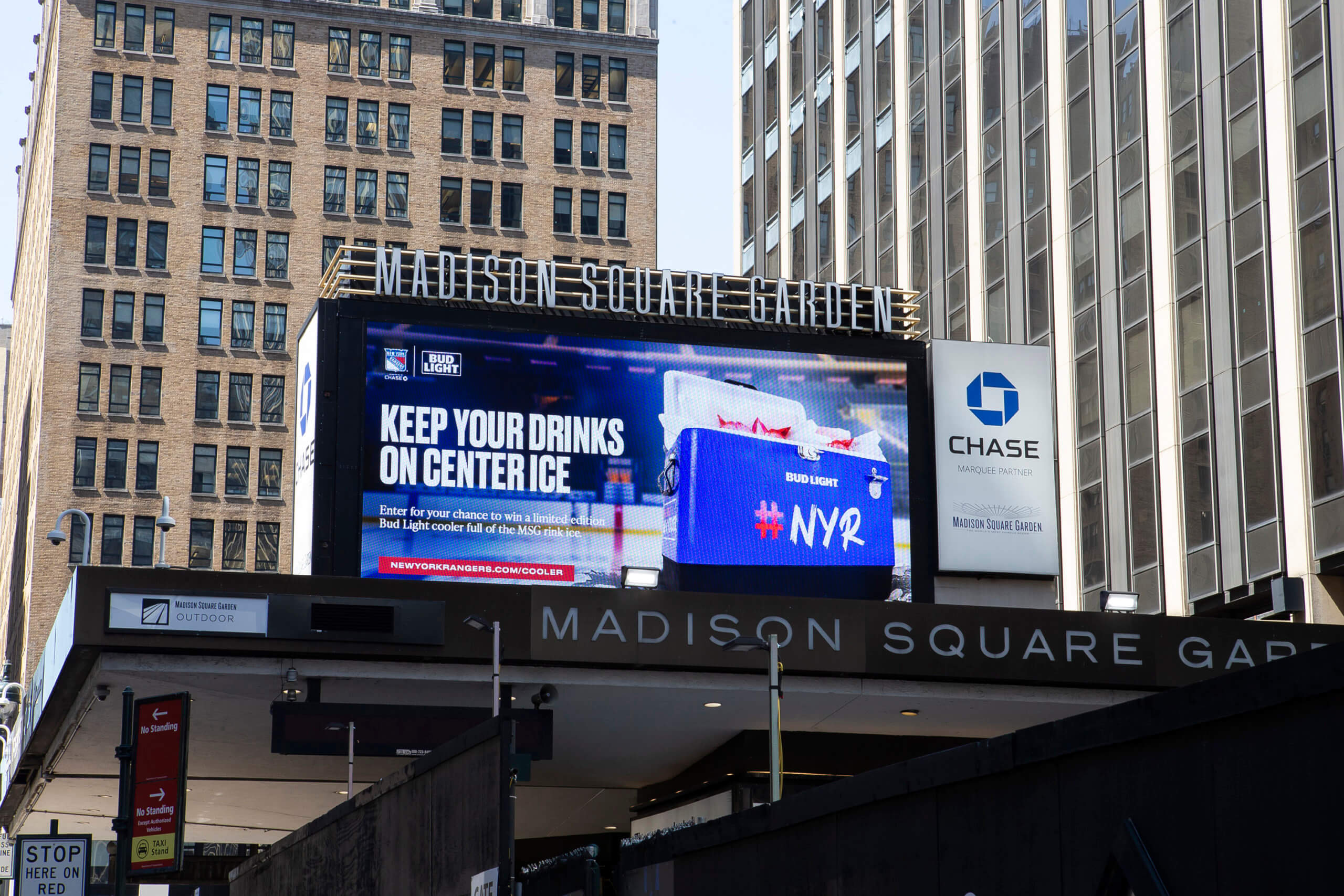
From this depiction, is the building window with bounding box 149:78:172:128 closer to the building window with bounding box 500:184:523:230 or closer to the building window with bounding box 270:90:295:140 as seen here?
the building window with bounding box 270:90:295:140

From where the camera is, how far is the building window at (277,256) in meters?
101

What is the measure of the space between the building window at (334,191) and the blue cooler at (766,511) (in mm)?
73415

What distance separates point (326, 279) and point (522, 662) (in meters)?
10.4

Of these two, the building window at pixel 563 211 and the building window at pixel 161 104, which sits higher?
the building window at pixel 161 104

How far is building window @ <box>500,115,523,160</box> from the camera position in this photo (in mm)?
104750

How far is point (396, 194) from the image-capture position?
4048 inches

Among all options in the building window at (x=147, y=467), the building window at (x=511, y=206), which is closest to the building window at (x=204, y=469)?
the building window at (x=147, y=467)

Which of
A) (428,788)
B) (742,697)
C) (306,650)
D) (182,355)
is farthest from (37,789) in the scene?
(182,355)

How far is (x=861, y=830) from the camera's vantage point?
10242 millimetres

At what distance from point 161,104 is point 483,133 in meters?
18.3

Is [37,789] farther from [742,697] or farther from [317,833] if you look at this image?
[317,833]

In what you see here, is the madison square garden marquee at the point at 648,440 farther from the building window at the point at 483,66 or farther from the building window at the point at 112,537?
the building window at the point at 483,66

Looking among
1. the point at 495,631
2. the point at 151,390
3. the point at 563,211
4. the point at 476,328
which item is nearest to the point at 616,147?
the point at 563,211

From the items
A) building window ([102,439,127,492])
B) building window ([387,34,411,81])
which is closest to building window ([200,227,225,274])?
building window ([102,439,127,492])
